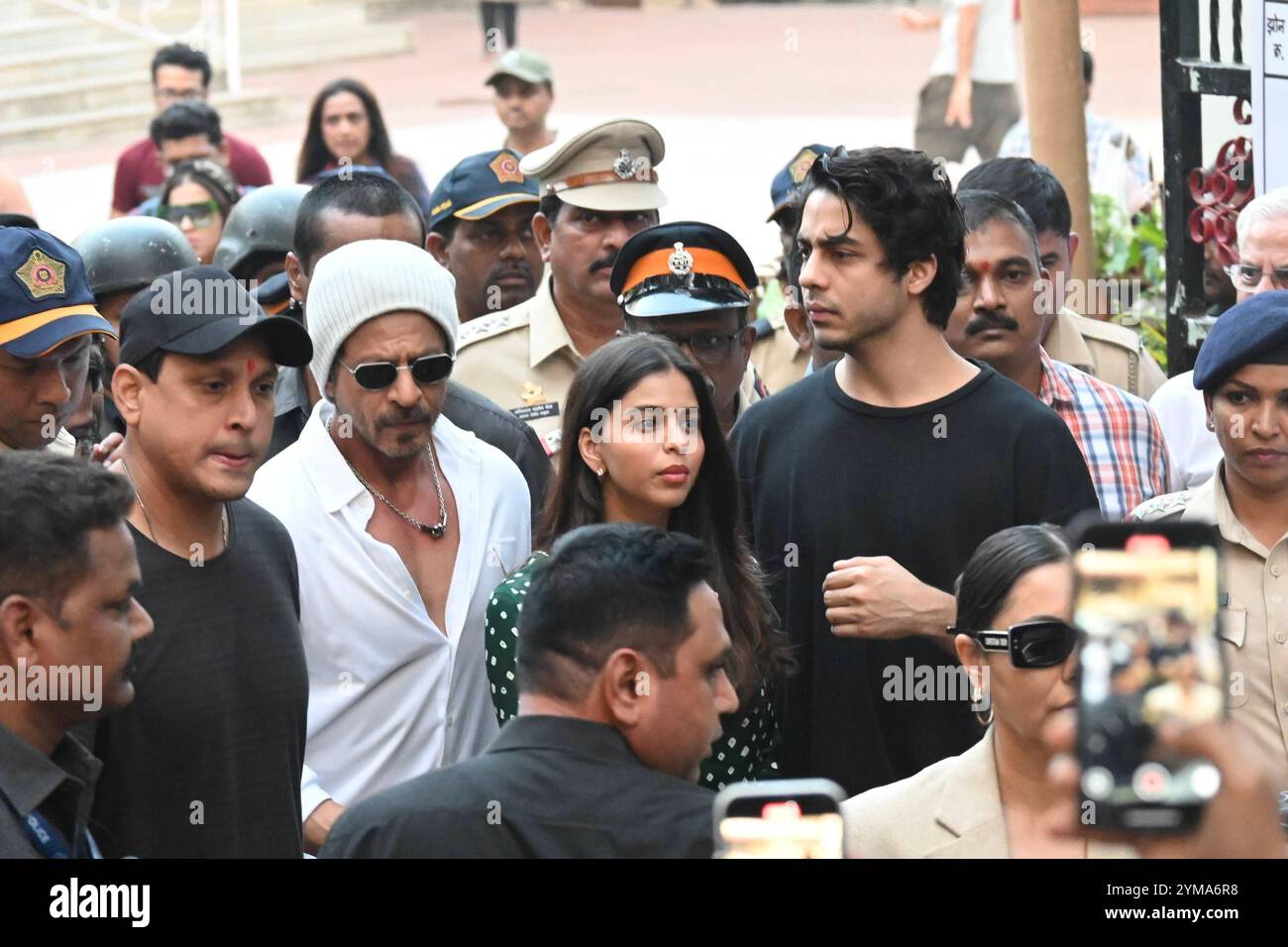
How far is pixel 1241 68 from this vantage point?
6504mm

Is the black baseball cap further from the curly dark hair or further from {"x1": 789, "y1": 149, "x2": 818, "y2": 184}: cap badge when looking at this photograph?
{"x1": 789, "y1": 149, "x2": 818, "y2": 184}: cap badge

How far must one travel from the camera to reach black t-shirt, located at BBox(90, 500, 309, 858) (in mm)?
3879

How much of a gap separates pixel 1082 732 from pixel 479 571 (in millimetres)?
2578

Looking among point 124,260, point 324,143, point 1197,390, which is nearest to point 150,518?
→ point 124,260

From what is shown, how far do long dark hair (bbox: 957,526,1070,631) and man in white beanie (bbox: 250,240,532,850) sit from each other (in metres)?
1.38

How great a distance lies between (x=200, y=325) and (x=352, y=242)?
1.73m

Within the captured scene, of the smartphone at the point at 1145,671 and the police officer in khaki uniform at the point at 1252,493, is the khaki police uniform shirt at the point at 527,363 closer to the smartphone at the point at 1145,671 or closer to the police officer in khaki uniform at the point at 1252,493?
Result: the police officer in khaki uniform at the point at 1252,493

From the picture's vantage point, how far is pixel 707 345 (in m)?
5.49

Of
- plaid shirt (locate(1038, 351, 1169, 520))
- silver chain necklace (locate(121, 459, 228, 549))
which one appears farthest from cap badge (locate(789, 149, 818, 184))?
silver chain necklace (locate(121, 459, 228, 549))

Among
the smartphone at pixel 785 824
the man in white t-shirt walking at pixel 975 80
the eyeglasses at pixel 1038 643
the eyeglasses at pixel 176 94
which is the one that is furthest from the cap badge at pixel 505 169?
the man in white t-shirt walking at pixel 975 80

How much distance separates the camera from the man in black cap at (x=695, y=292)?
5461mm

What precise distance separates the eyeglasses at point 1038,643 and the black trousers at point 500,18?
16.9 metres
